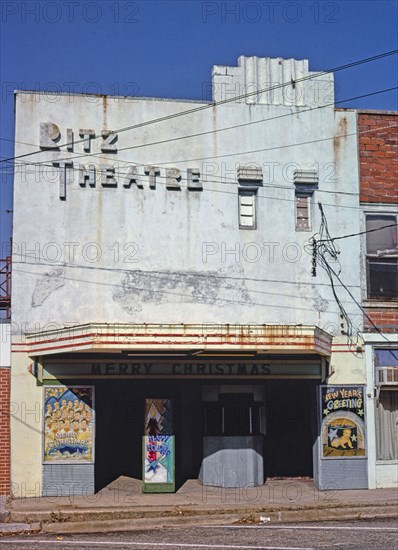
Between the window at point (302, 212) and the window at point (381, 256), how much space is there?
1526 mm

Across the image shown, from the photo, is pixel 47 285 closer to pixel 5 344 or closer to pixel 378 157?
pixel 5 344

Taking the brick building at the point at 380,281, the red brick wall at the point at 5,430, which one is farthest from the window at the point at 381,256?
the red brick wall at the point at 5,430

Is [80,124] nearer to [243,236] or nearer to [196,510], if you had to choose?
[243,236]

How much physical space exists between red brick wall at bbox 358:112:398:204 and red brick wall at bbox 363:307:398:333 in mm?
2737

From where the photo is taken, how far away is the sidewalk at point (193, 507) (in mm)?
17078

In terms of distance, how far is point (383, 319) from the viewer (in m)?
21.6

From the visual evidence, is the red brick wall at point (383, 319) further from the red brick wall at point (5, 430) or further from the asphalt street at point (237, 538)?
the red brick wall at point (5, 430)

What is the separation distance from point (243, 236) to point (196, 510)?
22.2ft

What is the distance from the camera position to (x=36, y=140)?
20.7 meters

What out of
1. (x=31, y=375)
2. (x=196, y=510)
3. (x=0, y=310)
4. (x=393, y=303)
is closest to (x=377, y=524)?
(x=196, y=510)

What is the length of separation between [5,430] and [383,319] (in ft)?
30.9

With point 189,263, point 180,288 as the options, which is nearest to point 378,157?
point 189,263

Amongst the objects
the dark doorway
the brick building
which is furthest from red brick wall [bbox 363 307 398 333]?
the dark doorway

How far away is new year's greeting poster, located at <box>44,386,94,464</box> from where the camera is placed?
2002 centimetres
